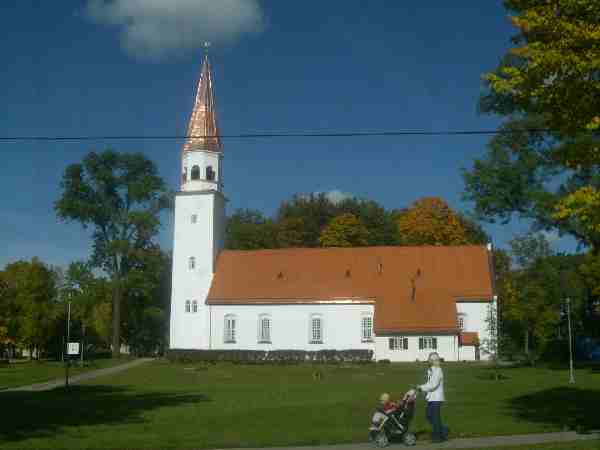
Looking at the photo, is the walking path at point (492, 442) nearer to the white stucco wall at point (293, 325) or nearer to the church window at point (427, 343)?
the church window at point (427, 343)

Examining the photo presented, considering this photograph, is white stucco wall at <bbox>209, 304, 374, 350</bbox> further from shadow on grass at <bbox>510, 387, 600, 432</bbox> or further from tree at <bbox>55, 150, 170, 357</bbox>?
shadow on grass at <bbox>510, 387, 600, 432</bbox>

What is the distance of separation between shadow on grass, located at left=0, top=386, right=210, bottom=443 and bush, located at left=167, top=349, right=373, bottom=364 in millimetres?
19687

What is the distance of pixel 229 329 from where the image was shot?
5378 cm

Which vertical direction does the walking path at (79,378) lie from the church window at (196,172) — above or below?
below

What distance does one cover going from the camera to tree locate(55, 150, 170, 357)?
55344mm

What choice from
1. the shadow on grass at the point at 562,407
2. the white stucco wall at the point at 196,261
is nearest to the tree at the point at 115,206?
the white stucco wall at the point at 196,261

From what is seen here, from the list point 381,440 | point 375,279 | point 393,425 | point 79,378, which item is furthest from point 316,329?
point 381,440

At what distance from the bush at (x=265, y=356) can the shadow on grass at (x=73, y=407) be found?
19.7 m

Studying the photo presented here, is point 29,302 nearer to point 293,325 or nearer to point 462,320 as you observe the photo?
point 293,325

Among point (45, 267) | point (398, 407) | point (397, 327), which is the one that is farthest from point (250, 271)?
point (398, 407)

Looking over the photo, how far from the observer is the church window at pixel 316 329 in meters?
52.1

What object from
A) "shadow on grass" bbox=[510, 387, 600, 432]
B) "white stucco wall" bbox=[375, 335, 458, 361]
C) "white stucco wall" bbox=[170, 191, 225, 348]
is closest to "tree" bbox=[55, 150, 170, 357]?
"white stucco wall" bbox=[170, 191, 225, 348]

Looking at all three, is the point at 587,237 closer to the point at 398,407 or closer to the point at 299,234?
the point at 398,407

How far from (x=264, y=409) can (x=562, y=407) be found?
8161 mm
